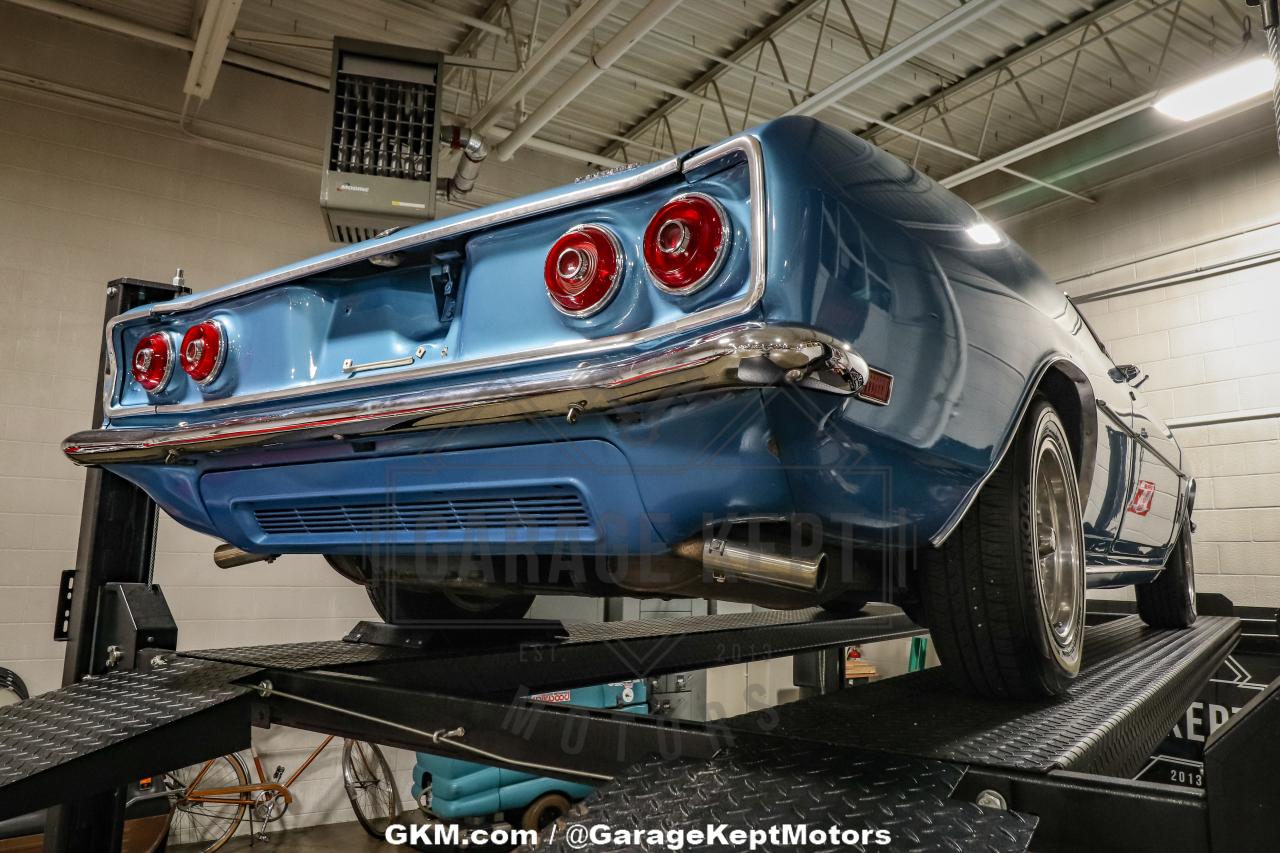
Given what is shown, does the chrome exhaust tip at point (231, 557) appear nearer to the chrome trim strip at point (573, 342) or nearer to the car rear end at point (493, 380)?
the car rear end at point (493, 380)

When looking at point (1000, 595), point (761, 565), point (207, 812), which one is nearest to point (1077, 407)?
point (1000, 595)

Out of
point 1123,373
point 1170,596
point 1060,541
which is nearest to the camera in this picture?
point 1060,541

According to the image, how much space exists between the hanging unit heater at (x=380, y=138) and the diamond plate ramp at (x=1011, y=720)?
3.47 meters

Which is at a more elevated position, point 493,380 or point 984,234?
point 984,234

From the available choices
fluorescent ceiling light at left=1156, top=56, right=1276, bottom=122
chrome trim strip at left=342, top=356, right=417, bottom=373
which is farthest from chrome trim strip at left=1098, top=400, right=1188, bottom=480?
fluorescent ceiling light at left=1156, top=56, right=1276, bottom=122

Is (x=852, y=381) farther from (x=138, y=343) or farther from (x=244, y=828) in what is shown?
(x=244, y=828)

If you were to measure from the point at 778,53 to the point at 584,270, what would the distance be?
5.79 meters

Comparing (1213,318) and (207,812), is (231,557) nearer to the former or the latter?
(207,812)

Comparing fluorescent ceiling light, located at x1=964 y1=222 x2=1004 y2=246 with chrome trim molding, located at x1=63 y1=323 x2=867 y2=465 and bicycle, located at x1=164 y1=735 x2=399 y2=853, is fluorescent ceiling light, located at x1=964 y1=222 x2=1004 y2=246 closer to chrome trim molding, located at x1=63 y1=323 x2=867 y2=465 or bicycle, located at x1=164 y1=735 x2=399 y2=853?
chrome trim molding, located at x1=63 y1=323 x2=867 y2=465

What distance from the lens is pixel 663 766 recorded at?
51.6 inches

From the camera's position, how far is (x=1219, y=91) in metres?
5.61

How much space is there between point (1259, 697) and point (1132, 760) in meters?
0.74

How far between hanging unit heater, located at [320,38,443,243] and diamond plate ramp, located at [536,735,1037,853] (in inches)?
146

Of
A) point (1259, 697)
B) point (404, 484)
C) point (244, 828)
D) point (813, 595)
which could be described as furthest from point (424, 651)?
point (244, 828)
